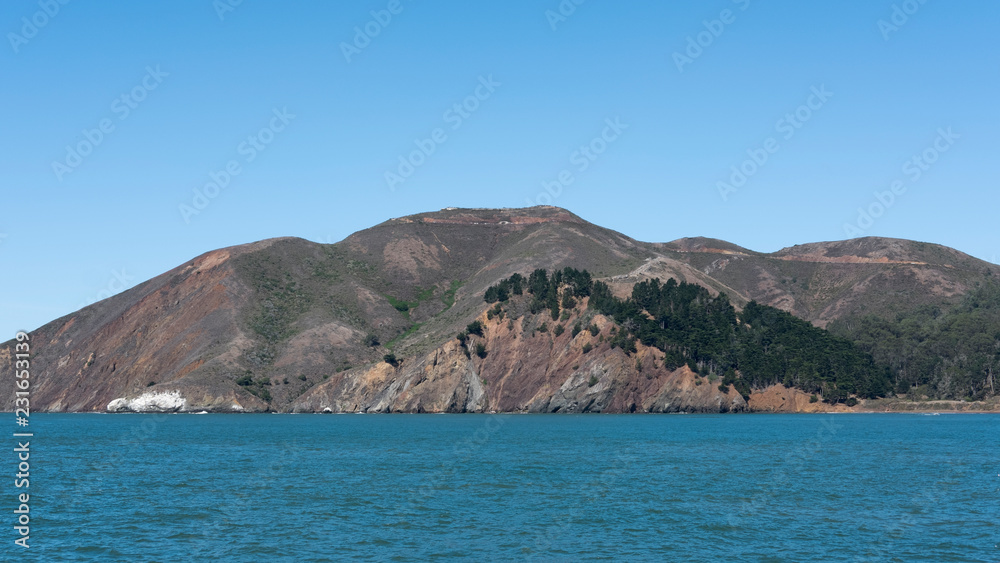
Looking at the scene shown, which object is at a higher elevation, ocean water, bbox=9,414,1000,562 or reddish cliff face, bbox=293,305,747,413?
reddish cliff face, bbox=293,305,747,413

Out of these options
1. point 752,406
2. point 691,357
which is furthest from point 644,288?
point 752,406

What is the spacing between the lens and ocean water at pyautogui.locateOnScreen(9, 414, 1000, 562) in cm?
4166

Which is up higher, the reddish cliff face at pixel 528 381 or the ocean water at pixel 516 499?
A: the reddish cliff face at pixel 528 381

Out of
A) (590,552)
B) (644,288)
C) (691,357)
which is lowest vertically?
(590,552)

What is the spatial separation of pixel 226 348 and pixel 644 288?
285ft

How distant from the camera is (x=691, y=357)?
529 feet

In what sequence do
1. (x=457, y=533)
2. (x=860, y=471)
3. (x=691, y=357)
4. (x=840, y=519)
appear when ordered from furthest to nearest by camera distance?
(x=691, y=357), (x=860, y=471), (x=840, y=519), (x=457, y=533)

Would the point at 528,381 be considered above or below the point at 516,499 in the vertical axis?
above

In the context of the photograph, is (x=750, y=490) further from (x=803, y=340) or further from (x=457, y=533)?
(x=803, y=340)

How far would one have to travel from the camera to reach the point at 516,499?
5547 cm

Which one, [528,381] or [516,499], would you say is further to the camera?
[528,381]

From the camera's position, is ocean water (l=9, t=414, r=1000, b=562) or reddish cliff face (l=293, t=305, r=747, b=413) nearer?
ocean water (l=9, t=414, r=1000, b=562)

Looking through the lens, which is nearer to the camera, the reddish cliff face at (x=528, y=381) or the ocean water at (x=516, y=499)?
the ocean water at (x=516, y=499)

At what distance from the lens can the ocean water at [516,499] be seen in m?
41.7
